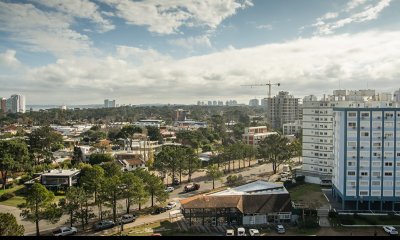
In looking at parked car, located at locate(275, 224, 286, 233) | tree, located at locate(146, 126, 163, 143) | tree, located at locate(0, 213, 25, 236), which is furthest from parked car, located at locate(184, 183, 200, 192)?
tree, located at locate(146, 126, 163, 143)

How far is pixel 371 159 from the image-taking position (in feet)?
69.6

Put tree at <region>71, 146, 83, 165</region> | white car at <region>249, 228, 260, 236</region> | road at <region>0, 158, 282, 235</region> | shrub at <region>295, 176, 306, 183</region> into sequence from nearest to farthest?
white car at <region>249, 228, 260, 236</region>, road at <region>0, 158, 282, 235</region>, shrub at <region>295, 176, 306, 183</region>, tree at <region>71, 146, 83, 165</region>

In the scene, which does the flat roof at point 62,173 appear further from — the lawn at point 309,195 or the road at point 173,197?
the lawn at point 309,195

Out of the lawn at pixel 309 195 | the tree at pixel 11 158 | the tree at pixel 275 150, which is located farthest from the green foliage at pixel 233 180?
the tree at pixel 11 158

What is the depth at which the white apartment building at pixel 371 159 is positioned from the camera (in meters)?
21.0

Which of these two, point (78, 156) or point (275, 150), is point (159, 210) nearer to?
point (275, 150)

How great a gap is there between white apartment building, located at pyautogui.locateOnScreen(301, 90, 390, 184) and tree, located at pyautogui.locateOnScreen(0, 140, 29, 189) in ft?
73.5

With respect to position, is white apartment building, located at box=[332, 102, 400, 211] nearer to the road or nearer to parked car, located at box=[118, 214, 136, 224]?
the road

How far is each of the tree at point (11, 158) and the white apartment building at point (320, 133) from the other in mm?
22398

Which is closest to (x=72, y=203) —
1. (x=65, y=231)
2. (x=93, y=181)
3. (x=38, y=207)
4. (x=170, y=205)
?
(x=65, y=231)

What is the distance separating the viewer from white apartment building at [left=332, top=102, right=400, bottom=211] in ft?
68.8

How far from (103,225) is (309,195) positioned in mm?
13876
